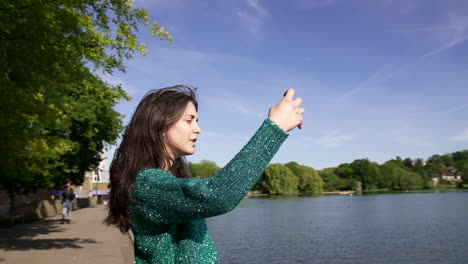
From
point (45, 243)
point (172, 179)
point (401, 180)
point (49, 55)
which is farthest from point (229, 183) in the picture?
point (401, 180)

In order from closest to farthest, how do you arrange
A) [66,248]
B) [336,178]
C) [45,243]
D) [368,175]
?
[66,248] < [45,243] < [368,175] < [336,178]

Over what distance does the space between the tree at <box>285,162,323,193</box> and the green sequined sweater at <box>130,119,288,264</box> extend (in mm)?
127598

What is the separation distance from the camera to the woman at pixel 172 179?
1.47 m

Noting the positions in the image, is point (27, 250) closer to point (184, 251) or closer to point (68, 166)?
point (68, 166)

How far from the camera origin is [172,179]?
165 centimetres

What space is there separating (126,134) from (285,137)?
0.83 meters

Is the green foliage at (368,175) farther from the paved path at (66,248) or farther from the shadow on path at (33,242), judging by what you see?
the shadow on path at (33,242)

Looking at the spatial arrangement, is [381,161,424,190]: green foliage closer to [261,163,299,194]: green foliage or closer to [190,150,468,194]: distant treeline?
[190,150,468,194]: distant treeline

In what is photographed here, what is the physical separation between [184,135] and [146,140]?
17 centimetres

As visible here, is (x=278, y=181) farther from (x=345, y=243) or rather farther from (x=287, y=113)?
(x=287, y=113)

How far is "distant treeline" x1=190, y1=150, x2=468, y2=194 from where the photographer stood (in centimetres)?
11600

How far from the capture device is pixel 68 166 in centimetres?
2041

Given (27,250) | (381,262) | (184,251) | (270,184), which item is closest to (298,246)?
(381,262)

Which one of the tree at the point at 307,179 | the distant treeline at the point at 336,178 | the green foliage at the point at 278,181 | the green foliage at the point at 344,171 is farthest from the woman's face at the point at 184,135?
the green foliage at the point at 344,171
